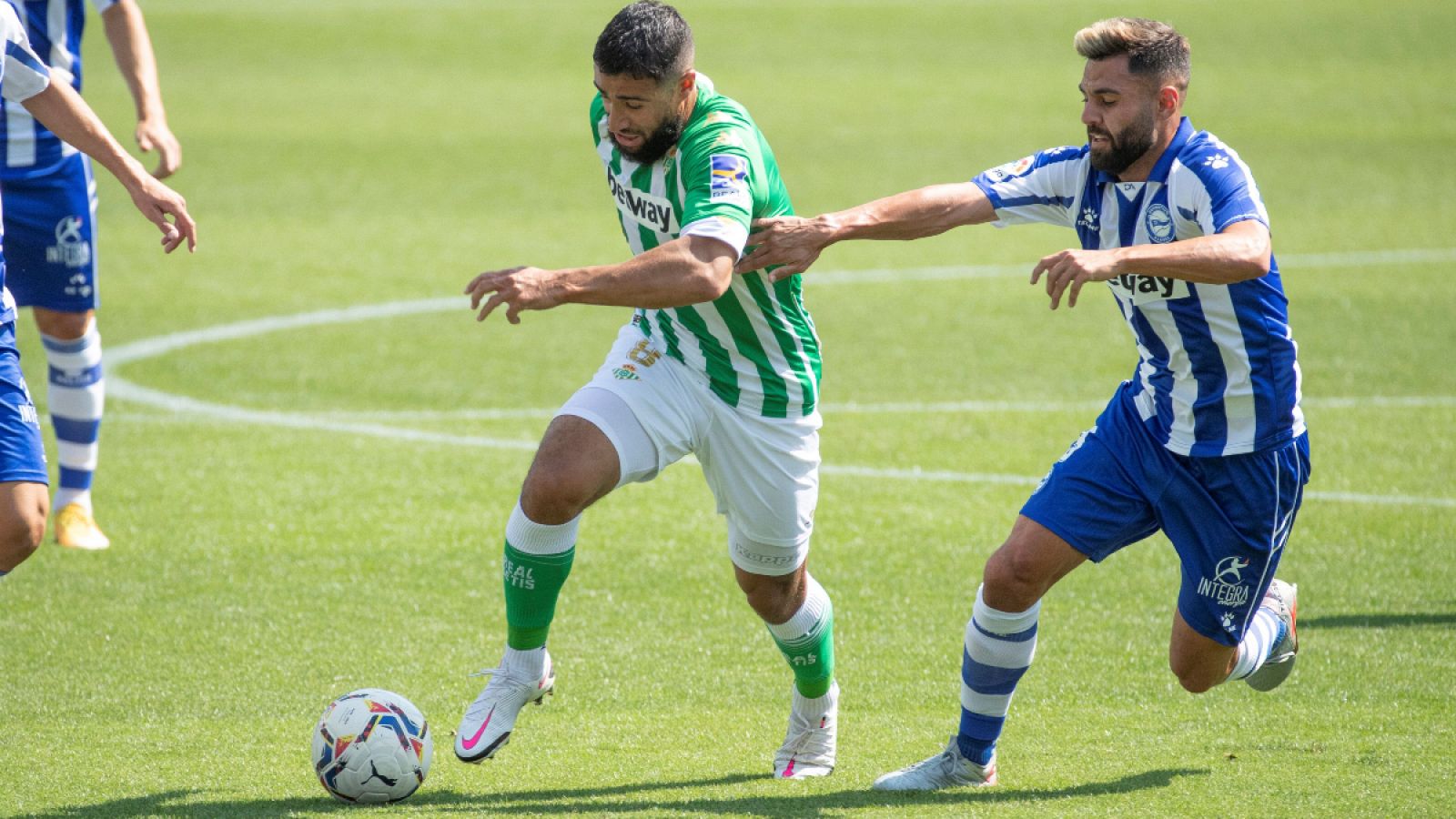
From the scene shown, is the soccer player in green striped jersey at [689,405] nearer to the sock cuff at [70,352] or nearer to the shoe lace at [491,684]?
the shoe lace at [491,684]

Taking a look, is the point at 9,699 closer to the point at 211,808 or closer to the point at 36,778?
the point at 36,778

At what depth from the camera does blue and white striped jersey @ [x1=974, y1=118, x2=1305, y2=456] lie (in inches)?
189

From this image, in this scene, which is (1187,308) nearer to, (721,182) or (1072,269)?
(1072,269)

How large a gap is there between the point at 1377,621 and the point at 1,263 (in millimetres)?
5055

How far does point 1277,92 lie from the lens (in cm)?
2512

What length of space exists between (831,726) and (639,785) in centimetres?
67

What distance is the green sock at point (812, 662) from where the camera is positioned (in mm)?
5242

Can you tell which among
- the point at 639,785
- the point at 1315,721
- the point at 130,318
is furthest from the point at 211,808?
the point at 130,318

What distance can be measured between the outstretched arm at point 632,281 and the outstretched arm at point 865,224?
0.24 meters

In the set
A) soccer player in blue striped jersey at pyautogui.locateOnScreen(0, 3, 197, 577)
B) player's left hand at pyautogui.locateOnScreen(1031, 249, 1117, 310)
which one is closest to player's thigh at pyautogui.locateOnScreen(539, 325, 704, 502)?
player's left hand at pyautogui.locateOnScreen(1031, 249, 1117, 310)

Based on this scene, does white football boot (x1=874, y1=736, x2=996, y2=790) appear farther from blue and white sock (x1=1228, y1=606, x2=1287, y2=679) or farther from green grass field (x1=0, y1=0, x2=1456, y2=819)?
blue and white sock (x1=1228, y1=606, x2=1287, y2=679)

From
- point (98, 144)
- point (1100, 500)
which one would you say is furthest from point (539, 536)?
point (98, 144)

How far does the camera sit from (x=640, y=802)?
189 inches

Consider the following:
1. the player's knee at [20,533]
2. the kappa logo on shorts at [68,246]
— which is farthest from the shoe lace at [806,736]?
the kappa logo on shorts at [68,246]
